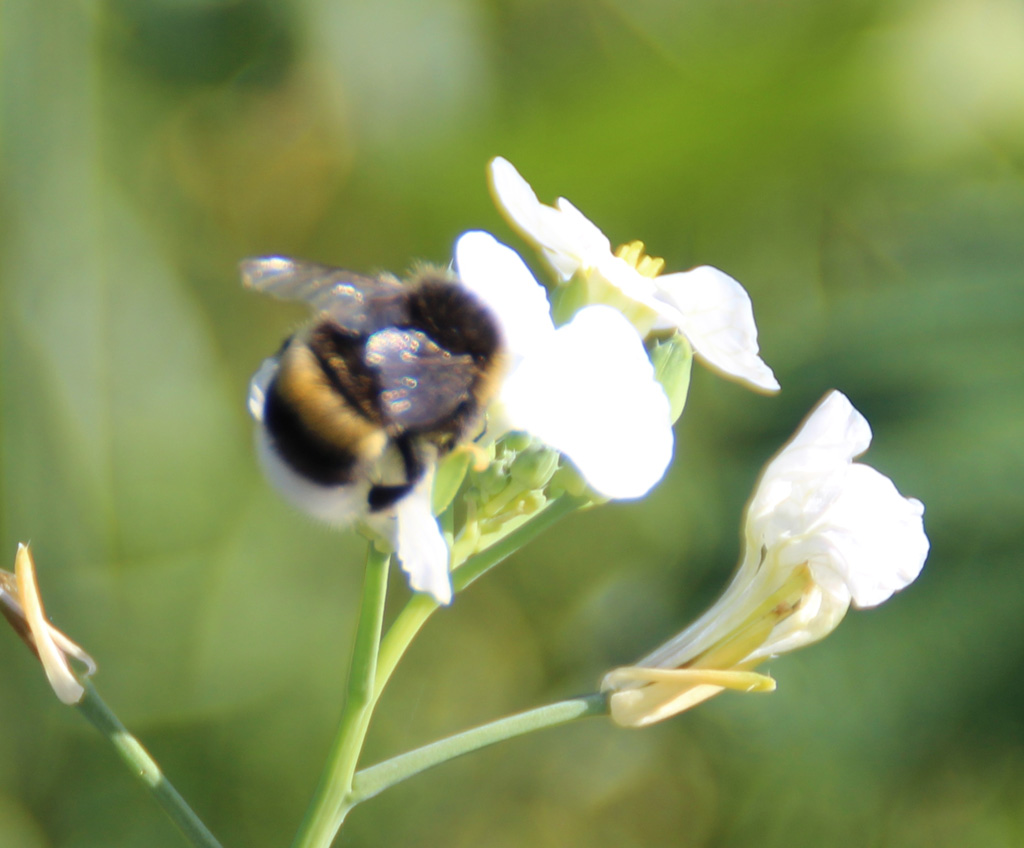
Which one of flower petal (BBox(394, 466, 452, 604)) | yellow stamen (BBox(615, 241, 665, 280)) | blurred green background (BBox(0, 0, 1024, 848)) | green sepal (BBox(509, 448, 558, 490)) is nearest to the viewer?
flower petal (BBox(394, 466, 452, 604))

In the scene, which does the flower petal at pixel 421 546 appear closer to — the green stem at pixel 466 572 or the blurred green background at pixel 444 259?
the green stem at pixel 466 572

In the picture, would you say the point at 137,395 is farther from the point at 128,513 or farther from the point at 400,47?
the point at 400,47

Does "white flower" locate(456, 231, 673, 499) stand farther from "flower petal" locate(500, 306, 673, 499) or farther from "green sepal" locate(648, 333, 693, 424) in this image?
"green sepal" locate(648, 333, 693, 424)

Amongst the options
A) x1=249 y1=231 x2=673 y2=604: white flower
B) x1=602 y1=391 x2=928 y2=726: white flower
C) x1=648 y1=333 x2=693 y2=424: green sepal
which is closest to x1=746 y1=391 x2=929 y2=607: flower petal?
x1=602 y1=391 x2=928 y2=726: white flower

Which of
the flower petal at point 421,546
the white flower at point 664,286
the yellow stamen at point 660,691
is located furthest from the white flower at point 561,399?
the yellow stamen at point 660,691

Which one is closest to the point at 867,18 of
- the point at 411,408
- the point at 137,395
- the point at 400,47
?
the point at 400,47
